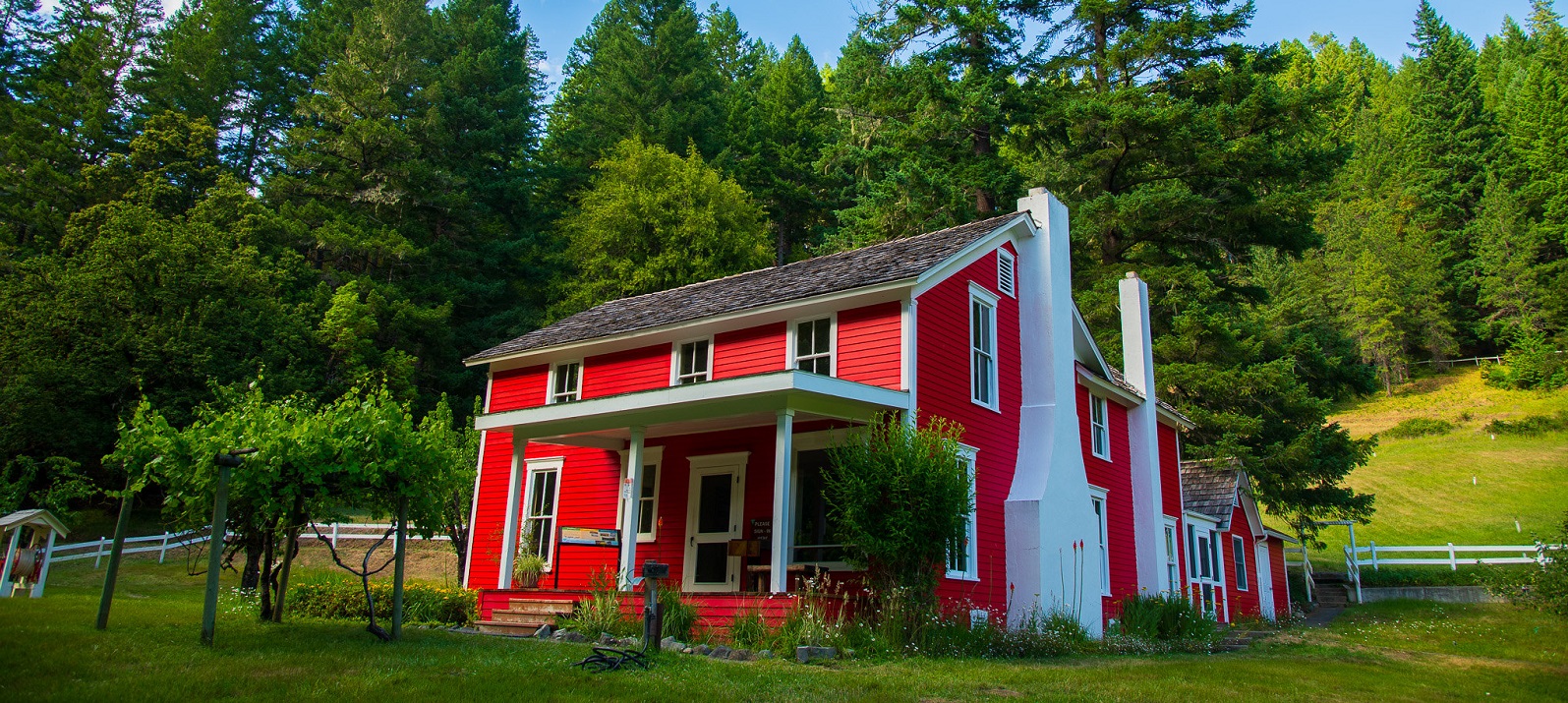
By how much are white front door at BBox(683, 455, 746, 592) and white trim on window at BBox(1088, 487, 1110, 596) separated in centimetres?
651

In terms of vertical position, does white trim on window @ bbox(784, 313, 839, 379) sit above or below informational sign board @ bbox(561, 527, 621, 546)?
above

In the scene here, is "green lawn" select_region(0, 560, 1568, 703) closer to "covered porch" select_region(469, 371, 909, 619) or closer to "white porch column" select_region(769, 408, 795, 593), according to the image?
"white porch column" select_region(769, 408, 795, 593)

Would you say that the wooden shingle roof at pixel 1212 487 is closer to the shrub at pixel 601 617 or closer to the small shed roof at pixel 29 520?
the shrub at pixel 601 617

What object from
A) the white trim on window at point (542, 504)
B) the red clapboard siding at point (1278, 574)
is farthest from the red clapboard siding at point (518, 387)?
the red clapboard siding at point (1278, 574)

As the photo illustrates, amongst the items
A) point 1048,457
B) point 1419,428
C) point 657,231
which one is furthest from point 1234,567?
point 1419,428

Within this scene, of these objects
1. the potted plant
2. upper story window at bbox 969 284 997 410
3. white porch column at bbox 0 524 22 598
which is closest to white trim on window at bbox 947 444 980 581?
upper story window at bbox 969 284 997 410

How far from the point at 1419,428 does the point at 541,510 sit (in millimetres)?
48108

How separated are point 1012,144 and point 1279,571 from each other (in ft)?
52.8

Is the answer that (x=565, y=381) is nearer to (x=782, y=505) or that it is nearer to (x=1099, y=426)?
(x=782, y=505)

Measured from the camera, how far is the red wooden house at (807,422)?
Result: 1359 centimetres

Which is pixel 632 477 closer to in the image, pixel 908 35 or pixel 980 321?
pixel 980 321

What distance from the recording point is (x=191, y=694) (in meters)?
6.48

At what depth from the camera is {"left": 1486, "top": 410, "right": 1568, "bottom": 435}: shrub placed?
147ft

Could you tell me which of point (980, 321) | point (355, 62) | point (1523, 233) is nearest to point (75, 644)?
point (980, 321)
